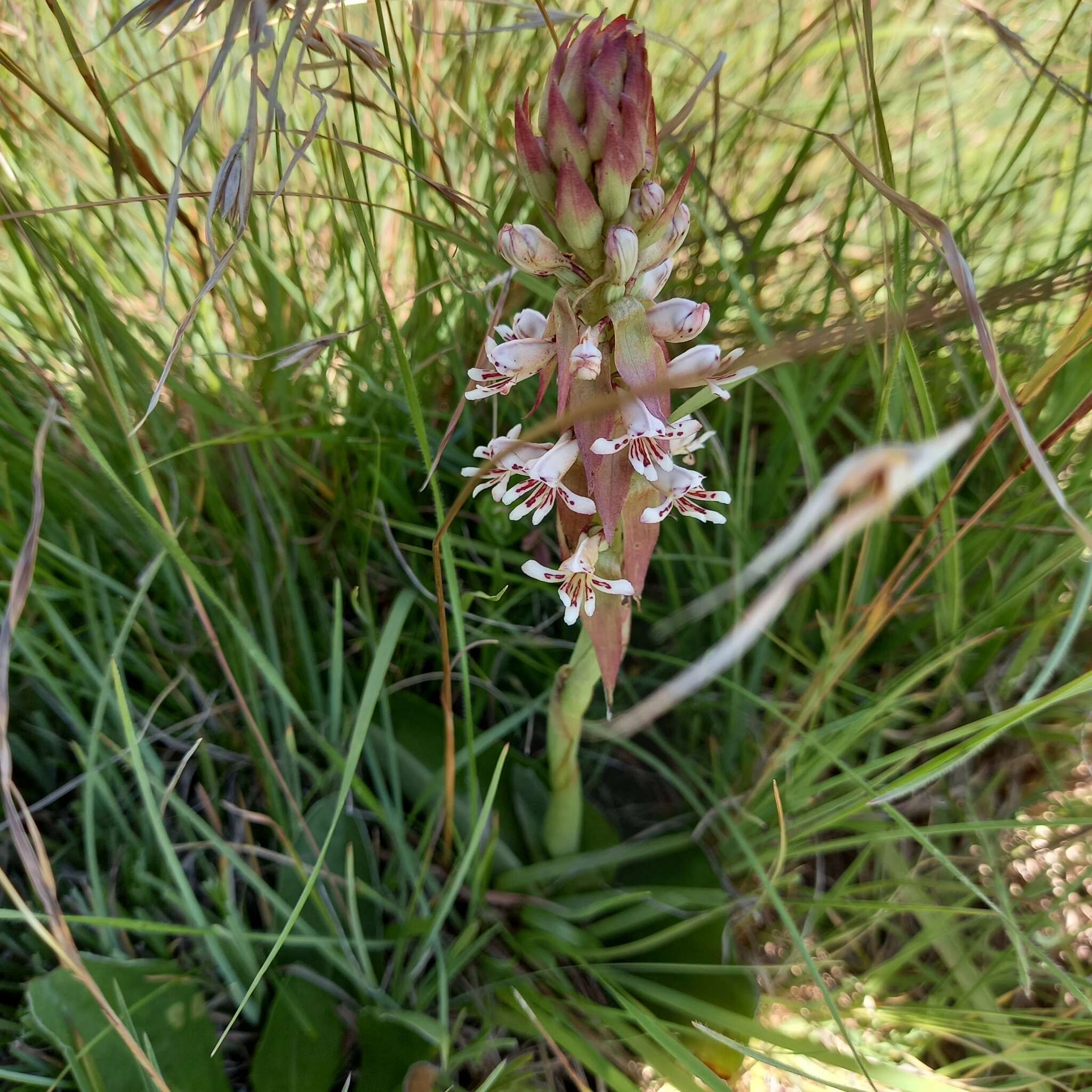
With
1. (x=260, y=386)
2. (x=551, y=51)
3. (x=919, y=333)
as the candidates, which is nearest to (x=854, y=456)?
(x=919, y=333)

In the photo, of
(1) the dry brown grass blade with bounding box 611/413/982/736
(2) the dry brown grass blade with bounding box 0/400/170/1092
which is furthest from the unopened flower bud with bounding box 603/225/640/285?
(2) the dry brown grass blade with bounding box 0/400/170/1092

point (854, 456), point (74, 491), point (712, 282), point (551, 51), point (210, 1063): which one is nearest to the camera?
point (854, 456)

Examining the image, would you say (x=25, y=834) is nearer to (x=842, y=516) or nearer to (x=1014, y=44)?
(x=842, y=516)

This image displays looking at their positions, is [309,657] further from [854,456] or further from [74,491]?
[854,456]

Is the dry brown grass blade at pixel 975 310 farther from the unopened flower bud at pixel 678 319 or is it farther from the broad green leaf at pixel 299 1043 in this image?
the broad green leaf at pixel 299 1043

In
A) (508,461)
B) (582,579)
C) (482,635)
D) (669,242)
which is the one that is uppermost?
(669,242)

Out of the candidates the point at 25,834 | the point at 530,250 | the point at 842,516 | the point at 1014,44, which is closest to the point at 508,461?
the point at 530,250

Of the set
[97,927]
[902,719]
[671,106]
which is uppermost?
[671,106]
